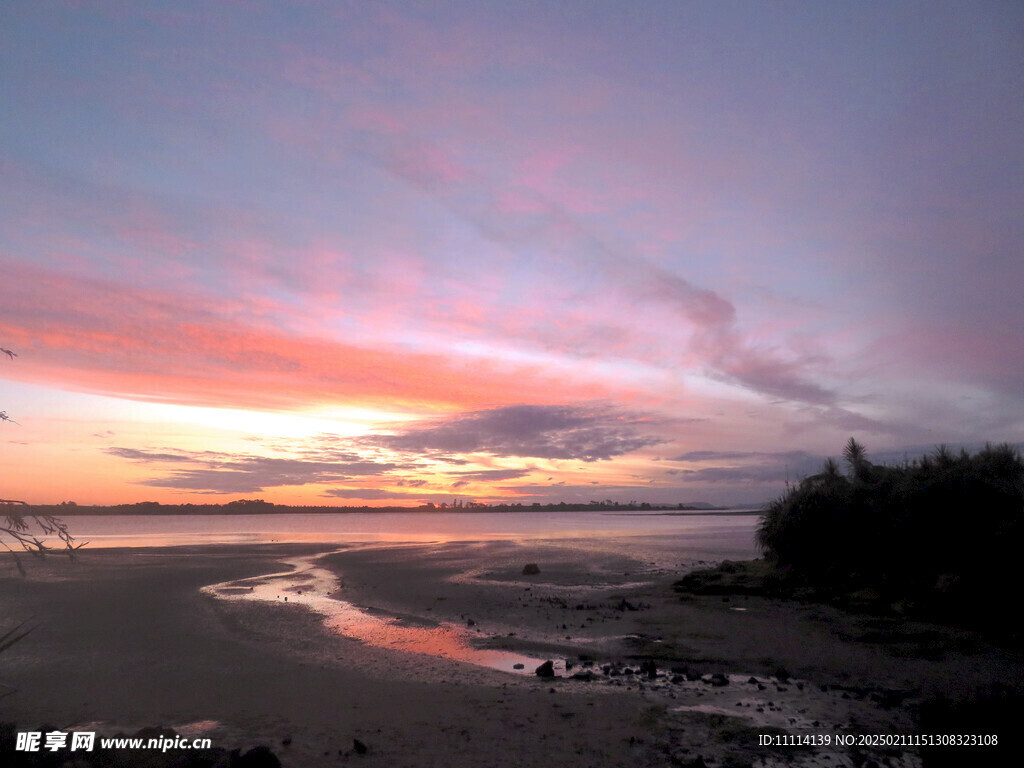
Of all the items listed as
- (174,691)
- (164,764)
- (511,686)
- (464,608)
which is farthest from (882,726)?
(464,608)

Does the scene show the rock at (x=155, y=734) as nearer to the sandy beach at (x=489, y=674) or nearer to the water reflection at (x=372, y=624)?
the sandy beach at (x=489, y=674)

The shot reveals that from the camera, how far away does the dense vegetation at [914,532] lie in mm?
17844

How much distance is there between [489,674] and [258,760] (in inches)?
252

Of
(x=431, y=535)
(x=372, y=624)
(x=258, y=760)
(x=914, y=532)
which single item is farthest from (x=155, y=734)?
(x=431, y=535)

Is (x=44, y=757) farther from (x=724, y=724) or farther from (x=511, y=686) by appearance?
(x=724, y=724)

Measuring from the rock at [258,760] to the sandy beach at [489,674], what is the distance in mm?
851

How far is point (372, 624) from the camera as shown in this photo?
64.4 ft

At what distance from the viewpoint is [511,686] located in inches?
493

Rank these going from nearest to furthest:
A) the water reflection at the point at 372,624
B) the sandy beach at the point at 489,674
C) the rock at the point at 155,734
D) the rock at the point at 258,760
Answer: the rock at the point at 258,760, the rock at the point at 155,734, the sandy beach at the point at 489,674, the water reflection at the point at 372,624

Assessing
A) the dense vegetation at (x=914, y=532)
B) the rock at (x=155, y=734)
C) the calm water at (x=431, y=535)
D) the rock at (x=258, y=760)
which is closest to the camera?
the rock at (x=258, y=760)

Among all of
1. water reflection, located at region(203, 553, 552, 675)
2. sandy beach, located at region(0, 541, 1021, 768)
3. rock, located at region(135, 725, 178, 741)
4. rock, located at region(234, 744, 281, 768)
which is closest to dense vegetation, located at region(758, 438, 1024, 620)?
sandy beach, located at region(0, 541, 1021, 768)

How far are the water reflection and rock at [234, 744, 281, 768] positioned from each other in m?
6.67

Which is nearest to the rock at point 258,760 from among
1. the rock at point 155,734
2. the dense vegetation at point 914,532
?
the rock at point 155,734

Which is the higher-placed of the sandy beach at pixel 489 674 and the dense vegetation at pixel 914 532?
the dense vegetation at pixel 914 532
